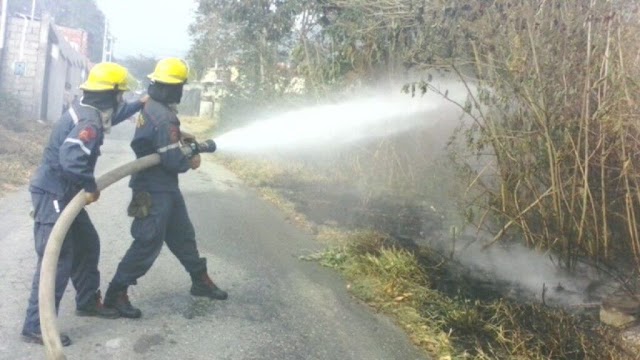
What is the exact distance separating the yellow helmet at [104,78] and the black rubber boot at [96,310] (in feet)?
4.88

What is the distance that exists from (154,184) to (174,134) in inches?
16.2

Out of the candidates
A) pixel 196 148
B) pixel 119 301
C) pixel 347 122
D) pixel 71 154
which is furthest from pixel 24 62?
pixel 71 154

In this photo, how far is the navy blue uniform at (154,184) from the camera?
154 inches

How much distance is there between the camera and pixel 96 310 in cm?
385

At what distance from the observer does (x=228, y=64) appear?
75.9ft

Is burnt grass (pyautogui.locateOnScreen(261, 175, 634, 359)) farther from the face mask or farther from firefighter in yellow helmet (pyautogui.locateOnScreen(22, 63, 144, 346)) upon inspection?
the face mask

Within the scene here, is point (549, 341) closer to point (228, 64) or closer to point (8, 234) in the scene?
point (8, 234)

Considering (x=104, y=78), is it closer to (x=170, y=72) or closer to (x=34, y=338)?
(x=170, y=72)

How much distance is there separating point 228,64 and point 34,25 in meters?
8.24

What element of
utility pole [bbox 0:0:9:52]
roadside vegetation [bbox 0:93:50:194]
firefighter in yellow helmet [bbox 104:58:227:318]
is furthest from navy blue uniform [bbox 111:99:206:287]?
utility pole [bbox 0:0:9:52]

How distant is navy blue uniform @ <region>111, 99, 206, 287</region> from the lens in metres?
3.92

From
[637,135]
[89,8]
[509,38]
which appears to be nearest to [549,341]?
[637,135]

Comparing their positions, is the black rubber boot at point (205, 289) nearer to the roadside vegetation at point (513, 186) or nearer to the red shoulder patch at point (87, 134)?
the roadside vegetation at point (513, 186)

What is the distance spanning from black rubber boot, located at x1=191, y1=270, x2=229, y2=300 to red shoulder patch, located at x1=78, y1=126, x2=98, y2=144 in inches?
58.9
